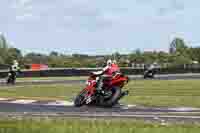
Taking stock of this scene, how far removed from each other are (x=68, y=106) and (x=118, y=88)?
171cm

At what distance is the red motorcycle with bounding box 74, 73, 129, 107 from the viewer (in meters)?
19.2

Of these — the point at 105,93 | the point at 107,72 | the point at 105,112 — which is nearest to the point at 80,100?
the point at 105,93

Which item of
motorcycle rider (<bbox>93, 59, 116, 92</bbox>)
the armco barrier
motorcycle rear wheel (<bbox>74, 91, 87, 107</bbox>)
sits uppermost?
motorcycle rider (<bbox>93, 59, 116, 92</bbox>)

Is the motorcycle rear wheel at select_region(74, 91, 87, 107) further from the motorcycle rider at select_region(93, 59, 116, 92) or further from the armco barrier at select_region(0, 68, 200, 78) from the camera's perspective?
the armco barrier at select_region(0, 68, 200, 78)

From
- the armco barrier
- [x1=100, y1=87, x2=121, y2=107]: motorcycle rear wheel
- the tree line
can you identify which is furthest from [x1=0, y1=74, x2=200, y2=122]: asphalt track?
the tree line

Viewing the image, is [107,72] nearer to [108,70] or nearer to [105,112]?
[108,70]

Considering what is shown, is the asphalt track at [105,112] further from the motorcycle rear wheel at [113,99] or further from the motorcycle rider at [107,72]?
the motorcycle rider at [107,72]

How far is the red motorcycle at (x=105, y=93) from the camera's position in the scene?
1919 cm

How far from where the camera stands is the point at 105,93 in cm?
1942

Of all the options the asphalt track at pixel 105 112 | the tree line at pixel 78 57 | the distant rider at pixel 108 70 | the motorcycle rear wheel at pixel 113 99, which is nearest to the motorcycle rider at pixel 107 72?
the distant rider at pixel 108 70

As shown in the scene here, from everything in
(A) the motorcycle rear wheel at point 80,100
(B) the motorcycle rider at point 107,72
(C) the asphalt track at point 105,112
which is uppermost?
(B) the motorcycle rider at point 107,72

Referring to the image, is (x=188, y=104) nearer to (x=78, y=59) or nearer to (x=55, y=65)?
(x=55, y=65)

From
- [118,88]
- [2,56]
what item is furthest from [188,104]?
[2,56]

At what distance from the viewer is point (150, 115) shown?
15781mm
